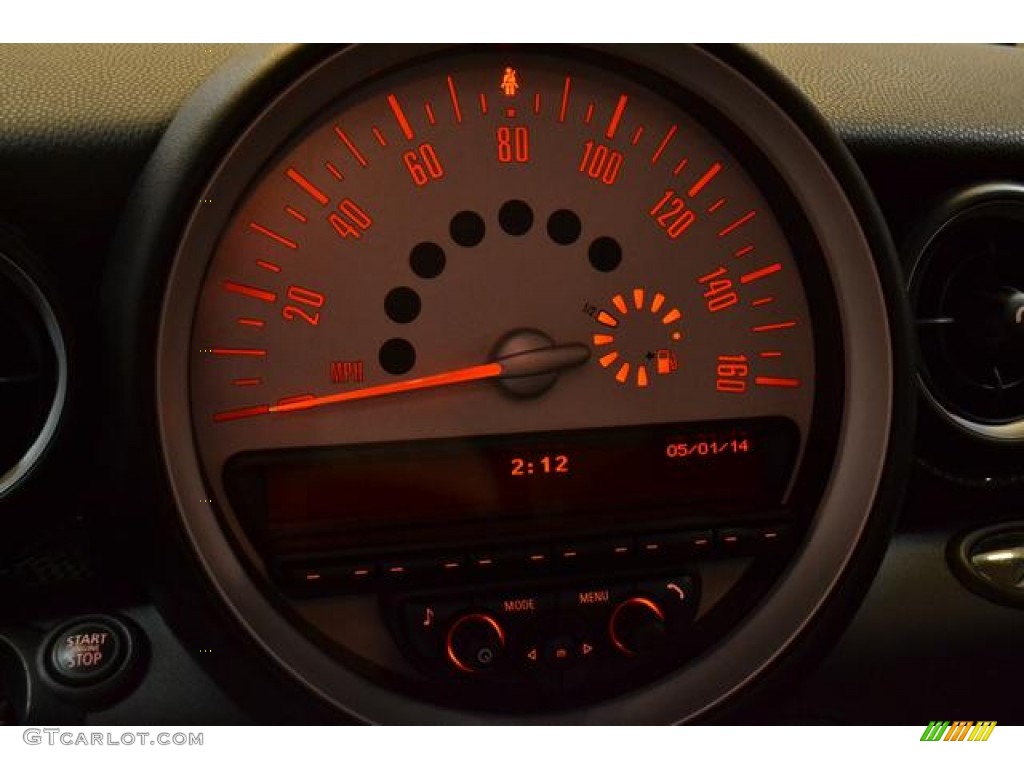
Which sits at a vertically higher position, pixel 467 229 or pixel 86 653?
pixel 467 229

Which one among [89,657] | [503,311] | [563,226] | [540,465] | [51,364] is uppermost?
[563,226]

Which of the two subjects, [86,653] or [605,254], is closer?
[86,653]

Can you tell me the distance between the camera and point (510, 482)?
1185 mm

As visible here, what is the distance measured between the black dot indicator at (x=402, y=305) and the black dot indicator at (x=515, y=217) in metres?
0.12

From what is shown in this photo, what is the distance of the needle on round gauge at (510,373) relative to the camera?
44.9 inches

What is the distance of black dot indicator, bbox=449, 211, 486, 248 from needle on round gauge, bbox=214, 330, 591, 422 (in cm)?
10

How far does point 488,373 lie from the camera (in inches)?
45.9

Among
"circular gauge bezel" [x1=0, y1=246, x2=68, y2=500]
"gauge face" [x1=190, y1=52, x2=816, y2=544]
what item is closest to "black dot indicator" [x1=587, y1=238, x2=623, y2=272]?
"gauge face" [x1=190, y1=52, x2=816, y2=544]

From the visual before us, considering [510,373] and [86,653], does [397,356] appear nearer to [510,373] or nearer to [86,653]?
[510,373]

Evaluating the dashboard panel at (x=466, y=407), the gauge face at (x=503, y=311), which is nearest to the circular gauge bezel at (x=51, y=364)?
the dashboard panel at (x=466, y=407)

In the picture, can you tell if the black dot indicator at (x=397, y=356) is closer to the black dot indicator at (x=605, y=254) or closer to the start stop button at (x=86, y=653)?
the black dot indicator at (x=605, y=254)

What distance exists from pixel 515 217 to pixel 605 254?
0.10 metres
